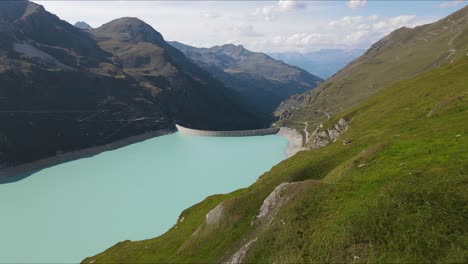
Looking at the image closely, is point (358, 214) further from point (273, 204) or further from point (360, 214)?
point (273, 204)

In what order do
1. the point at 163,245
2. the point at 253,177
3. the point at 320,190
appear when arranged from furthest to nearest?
the point at 253,177, the point at 163,245, the point at 320,190

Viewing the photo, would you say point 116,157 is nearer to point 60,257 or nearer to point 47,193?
point 47,193

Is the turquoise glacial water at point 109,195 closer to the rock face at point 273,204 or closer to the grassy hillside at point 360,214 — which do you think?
the grassy hillside at point 360,214

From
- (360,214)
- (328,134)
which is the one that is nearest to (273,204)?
(360,214)

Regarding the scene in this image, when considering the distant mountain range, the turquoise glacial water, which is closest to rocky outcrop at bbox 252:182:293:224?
the distant mountain range

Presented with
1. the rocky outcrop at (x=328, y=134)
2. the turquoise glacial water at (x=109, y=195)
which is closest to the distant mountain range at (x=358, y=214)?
the turquoise glacial water at (x=109, y=195)

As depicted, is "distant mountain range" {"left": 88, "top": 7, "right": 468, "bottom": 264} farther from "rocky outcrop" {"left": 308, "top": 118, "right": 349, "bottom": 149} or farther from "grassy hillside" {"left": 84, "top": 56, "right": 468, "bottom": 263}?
"rocky outcrop" {"left": 308, "top": 118, "right": 349, "bottom": 149}

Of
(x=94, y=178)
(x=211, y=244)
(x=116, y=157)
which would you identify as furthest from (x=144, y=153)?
(x=211, y=244)
